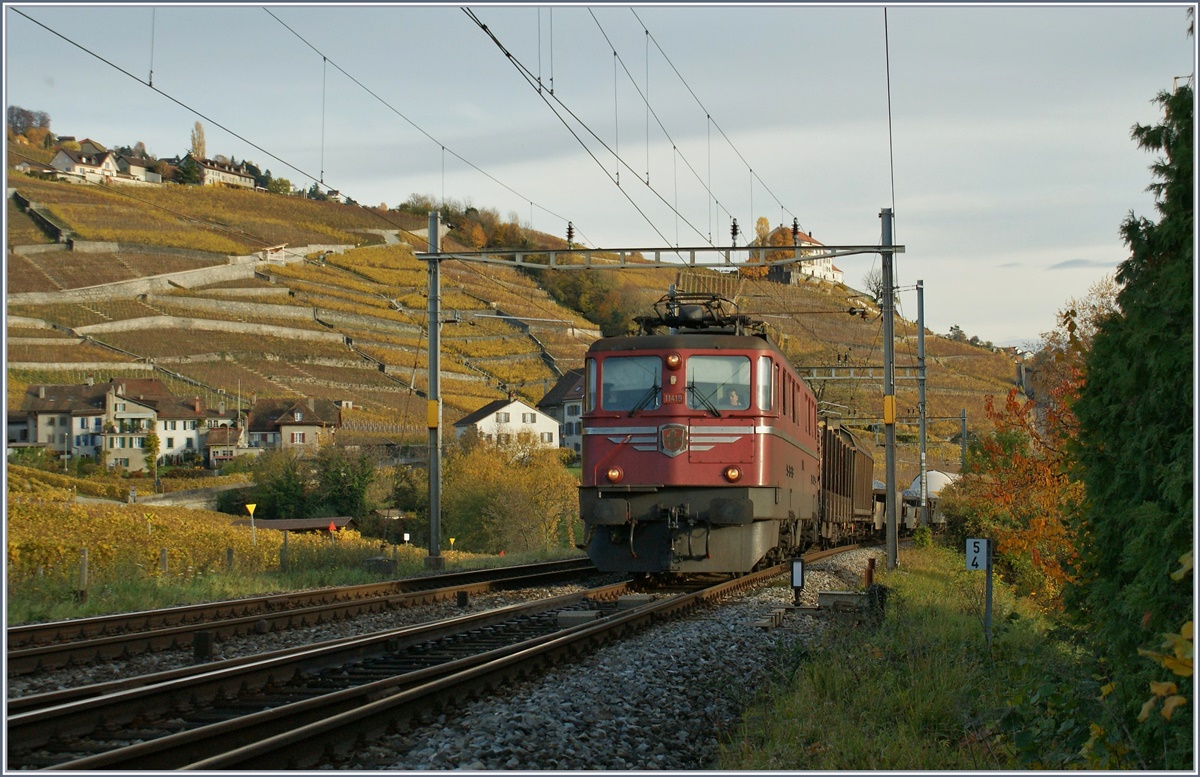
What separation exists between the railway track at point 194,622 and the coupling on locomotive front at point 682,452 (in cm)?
258

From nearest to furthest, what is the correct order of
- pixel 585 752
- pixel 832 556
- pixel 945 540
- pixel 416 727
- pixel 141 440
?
1. pixel 585 752
2. pixel 416 727
3. pixel 832 556
4. pixel 945 540
5. pixel 141 440

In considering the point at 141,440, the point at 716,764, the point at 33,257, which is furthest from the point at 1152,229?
the point at 33,257

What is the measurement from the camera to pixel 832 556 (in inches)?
1064

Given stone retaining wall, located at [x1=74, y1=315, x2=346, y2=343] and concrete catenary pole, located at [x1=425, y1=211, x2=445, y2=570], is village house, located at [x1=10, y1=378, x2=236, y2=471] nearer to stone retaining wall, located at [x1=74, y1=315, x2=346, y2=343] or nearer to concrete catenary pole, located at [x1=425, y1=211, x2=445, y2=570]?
stone retaining wall, located at [x1=74, y1=315, x2=346, y2=343]

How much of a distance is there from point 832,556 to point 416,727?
20.8m

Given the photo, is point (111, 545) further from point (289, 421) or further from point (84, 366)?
point (84, 366)

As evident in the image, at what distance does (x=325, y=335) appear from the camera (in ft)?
342

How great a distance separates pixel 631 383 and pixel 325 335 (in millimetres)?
92500

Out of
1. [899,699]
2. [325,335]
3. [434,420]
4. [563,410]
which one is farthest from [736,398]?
[325,335]

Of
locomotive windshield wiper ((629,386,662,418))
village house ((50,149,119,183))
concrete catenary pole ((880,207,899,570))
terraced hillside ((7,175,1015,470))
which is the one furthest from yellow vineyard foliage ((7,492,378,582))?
village house ((50,149,119,183))

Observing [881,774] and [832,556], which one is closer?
[881,774]

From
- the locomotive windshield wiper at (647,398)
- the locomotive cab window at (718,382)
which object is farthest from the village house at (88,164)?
the locomotive cab window at (718,382)

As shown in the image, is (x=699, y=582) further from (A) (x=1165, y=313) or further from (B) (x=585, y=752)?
(A) (x=1165, y=313)

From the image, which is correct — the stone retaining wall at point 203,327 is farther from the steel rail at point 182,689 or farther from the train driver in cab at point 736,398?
the steel rail at point 182,689
